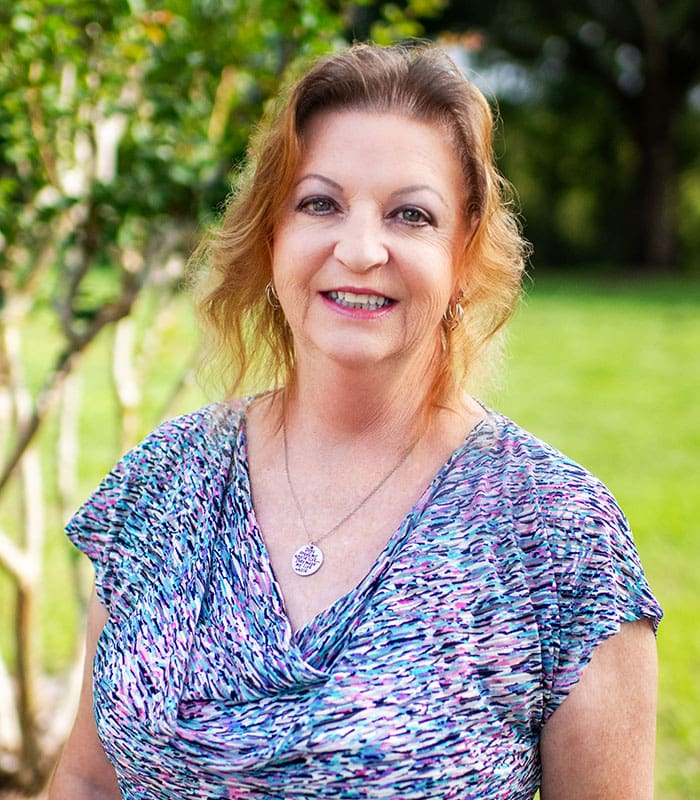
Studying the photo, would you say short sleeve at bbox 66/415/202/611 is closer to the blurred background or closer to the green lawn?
the blurred background

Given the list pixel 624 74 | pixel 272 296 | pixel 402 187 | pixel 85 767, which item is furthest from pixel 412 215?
pixel 624 74

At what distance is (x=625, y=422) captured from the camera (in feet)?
29.1

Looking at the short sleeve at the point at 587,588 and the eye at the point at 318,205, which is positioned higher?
the eye at the point at 318,205

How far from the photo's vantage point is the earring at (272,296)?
6.97 feet

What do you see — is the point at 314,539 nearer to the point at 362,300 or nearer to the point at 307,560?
the point at 307,560

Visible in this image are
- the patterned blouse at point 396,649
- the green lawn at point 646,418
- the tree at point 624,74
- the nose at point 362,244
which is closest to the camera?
the patterned blouse at point 396,649

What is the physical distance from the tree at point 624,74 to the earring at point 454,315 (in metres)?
18.2

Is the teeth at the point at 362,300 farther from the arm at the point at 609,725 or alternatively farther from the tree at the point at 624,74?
the tree at the point at 624,74

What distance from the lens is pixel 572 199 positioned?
71.4 feet

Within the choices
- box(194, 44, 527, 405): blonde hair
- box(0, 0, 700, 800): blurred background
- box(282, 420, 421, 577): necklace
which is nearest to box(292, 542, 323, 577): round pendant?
box(282, 420, 421, 577): necklace

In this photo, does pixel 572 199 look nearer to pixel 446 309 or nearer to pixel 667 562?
pixel 667 562

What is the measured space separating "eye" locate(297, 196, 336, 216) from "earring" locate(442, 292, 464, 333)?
33 cm

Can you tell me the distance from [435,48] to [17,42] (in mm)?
1180

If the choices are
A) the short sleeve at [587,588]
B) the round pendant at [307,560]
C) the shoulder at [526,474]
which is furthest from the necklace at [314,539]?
the short sleeve at [587,588]
